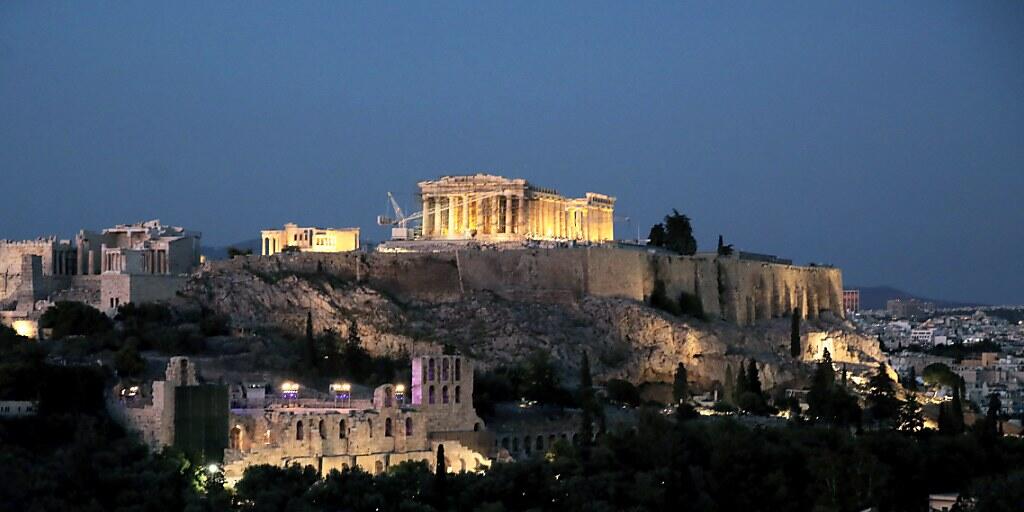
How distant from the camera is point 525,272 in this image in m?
67.6

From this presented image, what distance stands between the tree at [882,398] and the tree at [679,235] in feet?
38.1

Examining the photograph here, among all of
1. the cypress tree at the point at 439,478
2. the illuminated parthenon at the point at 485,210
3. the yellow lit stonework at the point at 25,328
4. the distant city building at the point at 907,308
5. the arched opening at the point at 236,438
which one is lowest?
the cypress tree at the point at 439,478

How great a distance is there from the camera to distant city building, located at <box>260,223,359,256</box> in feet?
231

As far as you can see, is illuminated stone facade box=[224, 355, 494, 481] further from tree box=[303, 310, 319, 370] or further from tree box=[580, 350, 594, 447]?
tree box=[303, 310, 319, 370]

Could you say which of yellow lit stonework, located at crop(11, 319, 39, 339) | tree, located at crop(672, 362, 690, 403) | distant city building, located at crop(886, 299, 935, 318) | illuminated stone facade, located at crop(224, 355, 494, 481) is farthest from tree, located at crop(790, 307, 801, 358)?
distant city building, located at crop(886, 299, 935, 318)

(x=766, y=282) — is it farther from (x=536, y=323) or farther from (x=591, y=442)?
(x=591, y=442)

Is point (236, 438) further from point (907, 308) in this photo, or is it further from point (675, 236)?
point (907, 308)

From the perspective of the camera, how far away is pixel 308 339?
55.5 metres

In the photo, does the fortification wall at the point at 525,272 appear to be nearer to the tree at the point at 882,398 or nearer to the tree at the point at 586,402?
the tree at the point at 586,402

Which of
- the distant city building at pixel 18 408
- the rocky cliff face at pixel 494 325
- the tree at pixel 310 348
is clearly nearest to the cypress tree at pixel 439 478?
the distant city building at pixel 18 408

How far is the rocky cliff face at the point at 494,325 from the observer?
6062 cm

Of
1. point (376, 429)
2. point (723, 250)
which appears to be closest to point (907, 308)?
point (723, 250)

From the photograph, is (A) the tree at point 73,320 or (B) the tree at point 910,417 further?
(B) the tree at point 910,417

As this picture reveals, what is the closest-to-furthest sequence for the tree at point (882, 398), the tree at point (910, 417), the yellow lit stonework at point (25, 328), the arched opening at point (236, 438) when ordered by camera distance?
→ the arched opening at point (236, 438) → the tree at point (910, 417) → the yellow lit stonework at point (25, 328) → the tree at point (882, 398)
